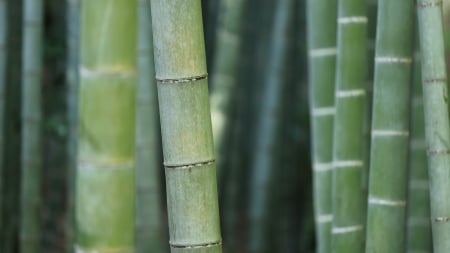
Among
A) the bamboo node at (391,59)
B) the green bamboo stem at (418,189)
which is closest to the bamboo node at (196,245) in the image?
the bamboo node at (391,59)

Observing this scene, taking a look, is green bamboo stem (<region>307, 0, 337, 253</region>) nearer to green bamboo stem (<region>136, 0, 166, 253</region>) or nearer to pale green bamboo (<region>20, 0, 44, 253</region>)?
green bamboo stem (<region>136, 0, 166, 253</region>)

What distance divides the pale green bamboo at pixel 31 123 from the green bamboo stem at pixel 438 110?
1613 mm

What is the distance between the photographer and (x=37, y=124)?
274cm

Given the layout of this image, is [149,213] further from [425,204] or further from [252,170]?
[252,170]

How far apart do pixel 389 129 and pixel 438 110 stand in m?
0.15

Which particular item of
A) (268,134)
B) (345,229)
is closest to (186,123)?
(345,229)

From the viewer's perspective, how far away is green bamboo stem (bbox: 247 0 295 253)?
3262mm

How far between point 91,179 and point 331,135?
0.60 meters

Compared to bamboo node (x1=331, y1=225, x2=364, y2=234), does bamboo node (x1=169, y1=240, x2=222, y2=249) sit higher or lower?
higher

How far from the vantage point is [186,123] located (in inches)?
43.5

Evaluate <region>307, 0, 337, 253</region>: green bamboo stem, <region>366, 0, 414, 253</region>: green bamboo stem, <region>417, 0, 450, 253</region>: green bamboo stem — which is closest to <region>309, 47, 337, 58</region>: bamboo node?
<region>307, 0, 337, 253</region>: green bamboo stem

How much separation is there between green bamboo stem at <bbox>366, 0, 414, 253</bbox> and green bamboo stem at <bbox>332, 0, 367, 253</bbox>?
0.07 metres

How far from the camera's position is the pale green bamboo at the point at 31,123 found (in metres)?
2.67

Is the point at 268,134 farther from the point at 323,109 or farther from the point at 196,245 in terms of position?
the point at 196,245
